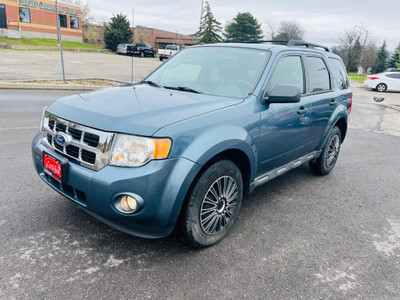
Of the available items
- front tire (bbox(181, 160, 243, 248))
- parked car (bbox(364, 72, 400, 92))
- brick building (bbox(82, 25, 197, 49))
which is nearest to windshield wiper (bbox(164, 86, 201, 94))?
front tire (bbox(181, 160, 243, 248))

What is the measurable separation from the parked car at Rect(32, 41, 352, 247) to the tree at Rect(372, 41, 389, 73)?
206 feet

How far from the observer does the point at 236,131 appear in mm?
2805

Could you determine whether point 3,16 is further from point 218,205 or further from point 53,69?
point 218,205

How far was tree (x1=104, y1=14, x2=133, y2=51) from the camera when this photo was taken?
43844mm

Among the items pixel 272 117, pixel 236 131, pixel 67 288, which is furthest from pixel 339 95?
pixel 67 288

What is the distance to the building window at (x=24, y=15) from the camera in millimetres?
44219

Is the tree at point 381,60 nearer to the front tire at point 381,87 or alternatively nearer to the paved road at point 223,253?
the front tire at point 381,87

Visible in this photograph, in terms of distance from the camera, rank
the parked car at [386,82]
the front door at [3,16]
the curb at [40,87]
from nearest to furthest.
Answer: the curb at [40,87] < the parked car at [386,82] < the front door at [3,16]

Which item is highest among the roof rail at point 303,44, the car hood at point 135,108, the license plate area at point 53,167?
the roof rail at point 303,44

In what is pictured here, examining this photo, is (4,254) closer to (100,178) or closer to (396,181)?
(100,178)

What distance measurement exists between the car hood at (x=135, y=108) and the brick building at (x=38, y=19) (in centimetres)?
4687

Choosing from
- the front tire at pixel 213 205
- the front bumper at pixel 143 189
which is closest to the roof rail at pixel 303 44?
the front tire at pixel 213 205

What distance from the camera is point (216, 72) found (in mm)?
3500

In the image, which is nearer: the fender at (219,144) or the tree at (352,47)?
the fender at (219,144)
